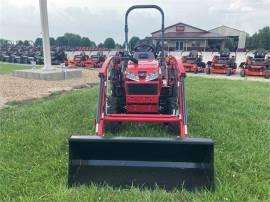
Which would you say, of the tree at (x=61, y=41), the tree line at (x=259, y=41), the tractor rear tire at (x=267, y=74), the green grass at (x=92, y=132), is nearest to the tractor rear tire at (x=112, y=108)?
the green grass at (x=92, y=132)

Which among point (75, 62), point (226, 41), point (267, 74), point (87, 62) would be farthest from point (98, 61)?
point (226, 41)

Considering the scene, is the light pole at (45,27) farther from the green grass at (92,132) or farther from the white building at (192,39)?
the white building at (192,39)

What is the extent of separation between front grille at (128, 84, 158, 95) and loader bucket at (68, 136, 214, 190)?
1.28 metres

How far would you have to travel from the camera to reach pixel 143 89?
4.10 m

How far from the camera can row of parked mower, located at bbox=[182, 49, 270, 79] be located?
46.1 ft

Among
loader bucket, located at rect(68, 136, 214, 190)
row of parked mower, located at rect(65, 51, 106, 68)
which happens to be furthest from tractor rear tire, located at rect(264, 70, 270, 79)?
loader bucket, located at rect(68, 136, 214, 190)

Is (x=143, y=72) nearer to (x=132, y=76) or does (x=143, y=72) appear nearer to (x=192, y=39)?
(x=132, y=76)

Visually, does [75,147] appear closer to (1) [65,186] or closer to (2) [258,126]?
(1) [65,186]

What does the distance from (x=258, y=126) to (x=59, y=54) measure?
1735cm

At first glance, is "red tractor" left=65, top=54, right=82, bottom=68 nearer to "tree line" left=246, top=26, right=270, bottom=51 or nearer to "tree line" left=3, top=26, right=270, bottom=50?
"tree line" left=3, top=26, right=270, bottom=50

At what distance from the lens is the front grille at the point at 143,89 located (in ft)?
13.4

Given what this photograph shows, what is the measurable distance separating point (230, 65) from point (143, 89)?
12091 millimetres

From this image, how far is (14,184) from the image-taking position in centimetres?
292

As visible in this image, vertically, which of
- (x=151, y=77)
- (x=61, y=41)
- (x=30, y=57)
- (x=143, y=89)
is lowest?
(x=30, y=57)
